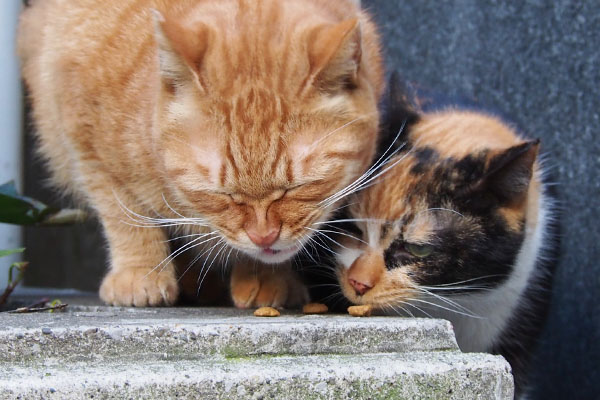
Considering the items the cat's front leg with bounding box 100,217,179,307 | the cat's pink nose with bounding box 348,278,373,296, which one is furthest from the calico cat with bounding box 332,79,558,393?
the cat's front leg with bounding box 100,217,179,307

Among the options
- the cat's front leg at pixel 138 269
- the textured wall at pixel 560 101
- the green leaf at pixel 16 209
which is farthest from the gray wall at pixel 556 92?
the cat's front leg at pixel 138 269

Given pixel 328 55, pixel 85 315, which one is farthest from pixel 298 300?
pixel 328 55

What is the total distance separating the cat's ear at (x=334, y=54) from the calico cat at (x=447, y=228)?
0.30m

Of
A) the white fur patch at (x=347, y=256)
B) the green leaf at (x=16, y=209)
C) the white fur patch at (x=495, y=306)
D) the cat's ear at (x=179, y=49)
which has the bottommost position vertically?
the white fur patch at (x=495, y=306)

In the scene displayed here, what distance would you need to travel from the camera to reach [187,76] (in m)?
1.61

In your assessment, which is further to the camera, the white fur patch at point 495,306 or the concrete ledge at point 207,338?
the white fur patch at point 495,306

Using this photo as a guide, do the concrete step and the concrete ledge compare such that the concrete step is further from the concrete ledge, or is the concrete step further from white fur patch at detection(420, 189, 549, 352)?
white fur patch at detection(420, 189, 549, 352)

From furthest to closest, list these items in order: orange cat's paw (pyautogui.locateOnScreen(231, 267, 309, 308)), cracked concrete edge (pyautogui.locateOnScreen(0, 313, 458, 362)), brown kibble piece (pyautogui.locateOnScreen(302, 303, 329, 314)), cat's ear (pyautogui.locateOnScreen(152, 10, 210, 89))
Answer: orange cat's paw (pyautogui.locateOnScreen(231, 267, 309, 308)), brown kibble piece (pyautogui.locateOnScreen(302, 303, 329, 314)), cat's ear (pyautogui.locateOnScreen(152, 10, 210, 89)), cracked concrete edge (pyautogui.locateOnScreen(0, 313, 458, 362))

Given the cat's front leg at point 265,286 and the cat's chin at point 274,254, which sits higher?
the cat's chin at point 274,254

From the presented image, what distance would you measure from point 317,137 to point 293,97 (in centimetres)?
11

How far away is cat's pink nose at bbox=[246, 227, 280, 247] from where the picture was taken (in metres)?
1.57

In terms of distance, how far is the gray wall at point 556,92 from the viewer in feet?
8.30

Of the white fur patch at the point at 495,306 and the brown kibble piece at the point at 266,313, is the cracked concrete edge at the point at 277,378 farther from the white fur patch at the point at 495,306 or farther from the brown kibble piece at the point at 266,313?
the white fur patch at the point at 495,306

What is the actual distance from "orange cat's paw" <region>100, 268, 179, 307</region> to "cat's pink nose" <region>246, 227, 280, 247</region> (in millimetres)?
511
